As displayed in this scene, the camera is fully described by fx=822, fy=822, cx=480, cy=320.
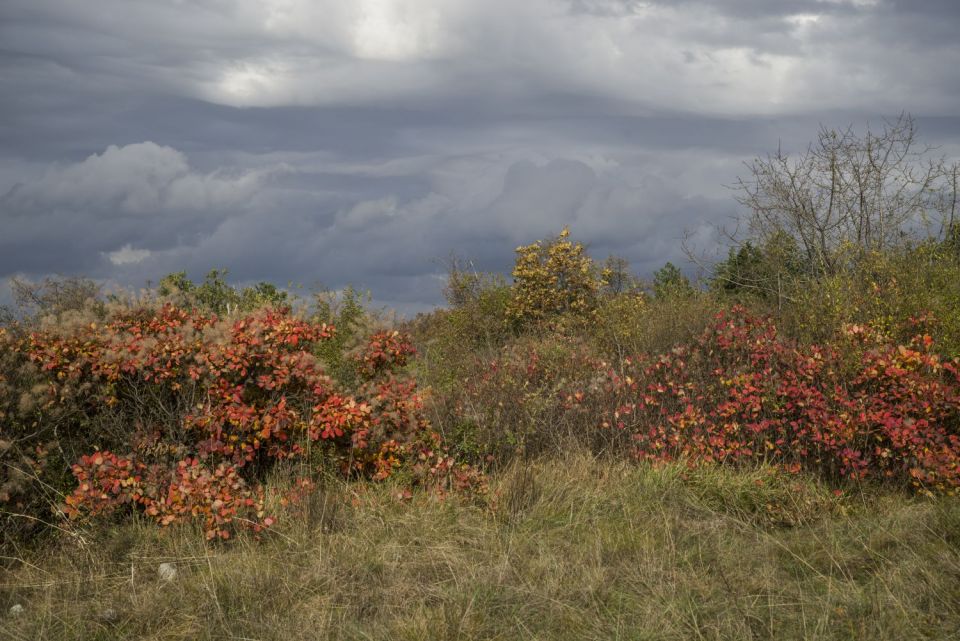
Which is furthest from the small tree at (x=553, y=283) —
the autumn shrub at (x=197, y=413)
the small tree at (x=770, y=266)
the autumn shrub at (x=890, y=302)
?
the autumn shrub at (x=197, y=413)

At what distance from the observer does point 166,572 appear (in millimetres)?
5121

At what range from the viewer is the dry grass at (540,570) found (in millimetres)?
4359

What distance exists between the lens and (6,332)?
6.47 meters

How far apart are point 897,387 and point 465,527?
13.2 ft

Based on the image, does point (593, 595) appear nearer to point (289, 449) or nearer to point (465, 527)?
point (465, 527)

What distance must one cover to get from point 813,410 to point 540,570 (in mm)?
3256

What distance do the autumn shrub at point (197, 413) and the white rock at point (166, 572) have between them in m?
0.68

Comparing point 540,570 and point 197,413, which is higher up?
point 197,413

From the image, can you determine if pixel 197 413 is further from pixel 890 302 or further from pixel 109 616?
pixel 890 302

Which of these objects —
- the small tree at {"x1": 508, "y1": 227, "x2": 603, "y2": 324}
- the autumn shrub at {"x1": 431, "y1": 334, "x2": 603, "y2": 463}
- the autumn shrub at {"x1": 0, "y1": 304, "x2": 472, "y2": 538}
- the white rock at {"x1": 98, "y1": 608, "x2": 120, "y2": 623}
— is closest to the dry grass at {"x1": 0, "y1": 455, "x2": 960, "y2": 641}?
the white rock at {"x1": 98, "y1": 608, "x2": 120, "y2": 623}

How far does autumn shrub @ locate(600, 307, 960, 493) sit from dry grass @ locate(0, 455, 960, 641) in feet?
1.51

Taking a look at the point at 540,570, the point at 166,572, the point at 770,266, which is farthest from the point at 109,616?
the point at 770,266

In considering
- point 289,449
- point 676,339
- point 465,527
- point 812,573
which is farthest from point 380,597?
point 676,339

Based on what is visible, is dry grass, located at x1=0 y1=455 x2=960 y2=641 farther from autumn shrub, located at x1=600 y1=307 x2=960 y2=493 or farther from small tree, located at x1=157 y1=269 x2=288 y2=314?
small tree, located at x1=157 y1=269 x2=288 y2=314
